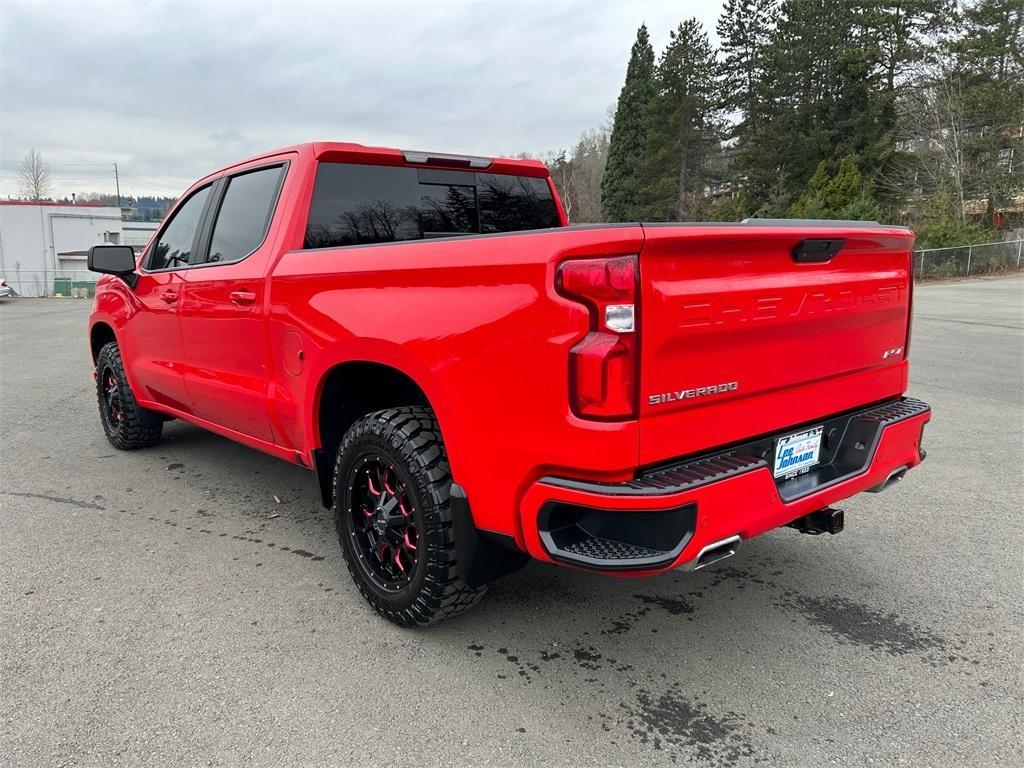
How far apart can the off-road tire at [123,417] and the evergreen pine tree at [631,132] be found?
39.4m

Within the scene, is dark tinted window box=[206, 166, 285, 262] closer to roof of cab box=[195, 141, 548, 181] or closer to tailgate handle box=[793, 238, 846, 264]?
roof of cab box=[195, 141, 548, 181]

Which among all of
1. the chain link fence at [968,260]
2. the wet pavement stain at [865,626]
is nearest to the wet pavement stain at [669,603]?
the wet pavement stain at [865,626]

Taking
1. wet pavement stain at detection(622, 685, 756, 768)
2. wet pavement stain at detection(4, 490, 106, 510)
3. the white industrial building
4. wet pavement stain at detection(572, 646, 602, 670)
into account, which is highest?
the white industrial building

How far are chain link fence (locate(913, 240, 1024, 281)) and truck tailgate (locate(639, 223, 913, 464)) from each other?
2836 cm

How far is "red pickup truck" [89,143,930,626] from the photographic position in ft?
7.07

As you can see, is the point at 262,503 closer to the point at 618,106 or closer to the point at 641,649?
the point at 641,649

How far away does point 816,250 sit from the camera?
101 inches

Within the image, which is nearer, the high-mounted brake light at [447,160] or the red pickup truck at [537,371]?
the red pickup truck at [537,371]

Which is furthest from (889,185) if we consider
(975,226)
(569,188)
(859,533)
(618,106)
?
(859,533)

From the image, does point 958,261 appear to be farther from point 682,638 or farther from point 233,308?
point 233,308

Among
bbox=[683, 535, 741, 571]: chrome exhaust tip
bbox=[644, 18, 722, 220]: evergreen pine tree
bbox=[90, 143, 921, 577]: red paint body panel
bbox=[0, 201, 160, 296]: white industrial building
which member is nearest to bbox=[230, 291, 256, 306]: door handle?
bbox=[90, 143, 921, 577]: red paint body panel

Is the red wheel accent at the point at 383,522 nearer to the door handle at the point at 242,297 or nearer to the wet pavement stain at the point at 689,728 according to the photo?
the wet pavement stain at the point at 689,728

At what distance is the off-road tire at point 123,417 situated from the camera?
5.44 m

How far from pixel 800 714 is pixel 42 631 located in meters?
2.94
